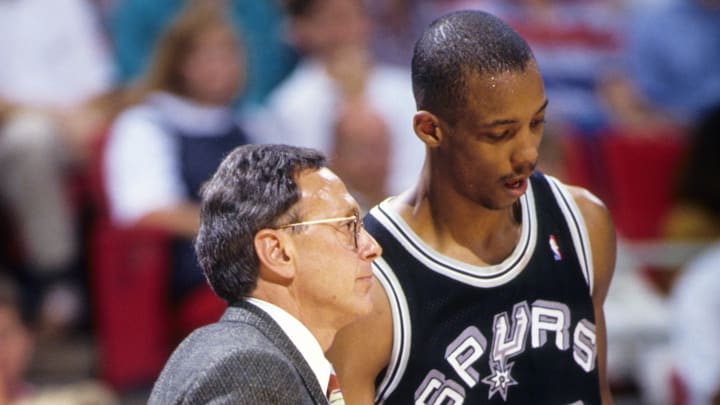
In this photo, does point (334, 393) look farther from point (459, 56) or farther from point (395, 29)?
point (395, 29)

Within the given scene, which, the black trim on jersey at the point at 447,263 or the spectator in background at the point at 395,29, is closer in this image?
the black trim on jersey at the point at 447,263

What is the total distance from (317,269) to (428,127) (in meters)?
0.34

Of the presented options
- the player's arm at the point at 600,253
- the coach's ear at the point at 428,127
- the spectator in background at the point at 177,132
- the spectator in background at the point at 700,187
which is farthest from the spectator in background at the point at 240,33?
the coach's ear at the point at 428,127

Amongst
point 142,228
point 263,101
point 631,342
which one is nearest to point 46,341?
point 142,228

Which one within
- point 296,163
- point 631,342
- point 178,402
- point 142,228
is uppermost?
point 296,163

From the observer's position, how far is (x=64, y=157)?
5.33 meters

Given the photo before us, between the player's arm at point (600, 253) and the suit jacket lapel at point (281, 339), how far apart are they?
701mm

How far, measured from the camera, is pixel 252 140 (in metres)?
5.32

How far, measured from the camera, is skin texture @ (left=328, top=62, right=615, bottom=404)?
249 cm

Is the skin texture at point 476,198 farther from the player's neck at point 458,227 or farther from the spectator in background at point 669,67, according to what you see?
the spectator in background at point 669,67

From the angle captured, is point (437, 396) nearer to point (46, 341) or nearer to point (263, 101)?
point (46, 341)

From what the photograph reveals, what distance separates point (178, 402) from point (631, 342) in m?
3.47

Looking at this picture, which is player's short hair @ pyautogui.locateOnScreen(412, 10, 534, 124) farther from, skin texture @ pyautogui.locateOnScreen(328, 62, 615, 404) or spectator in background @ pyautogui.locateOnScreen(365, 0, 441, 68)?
spectator in background @ pyautogui.locateOnScreen(365, 0, 441, 68)

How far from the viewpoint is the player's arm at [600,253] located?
2.83 m
